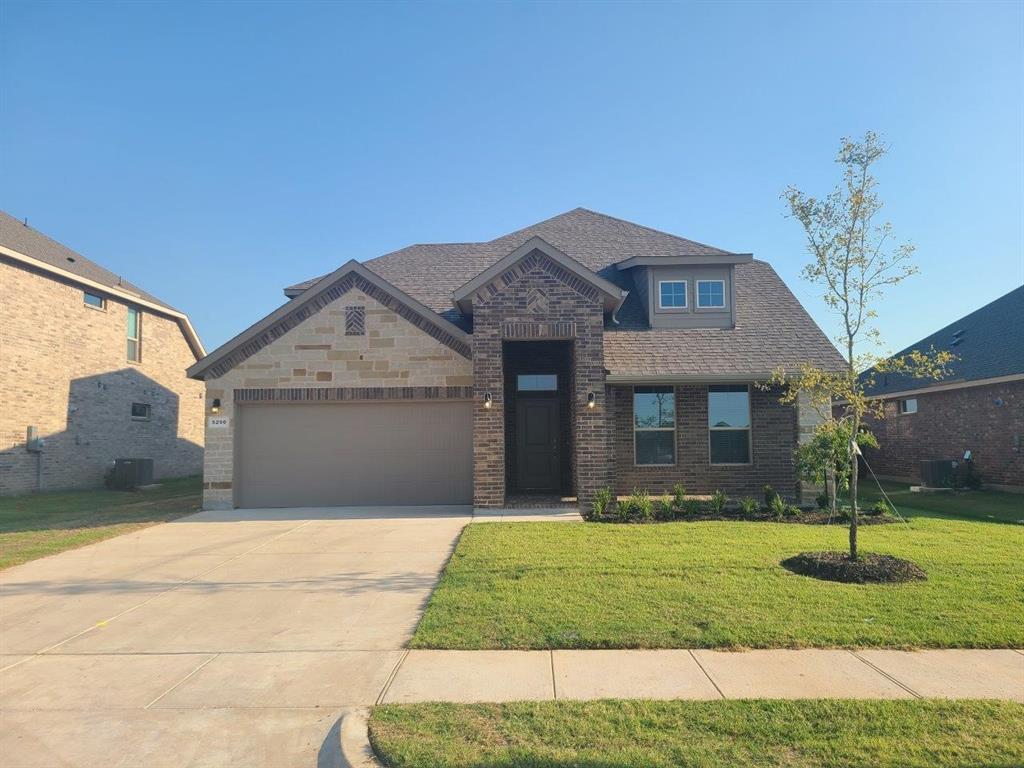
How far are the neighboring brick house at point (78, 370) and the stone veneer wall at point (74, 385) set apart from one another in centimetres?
3

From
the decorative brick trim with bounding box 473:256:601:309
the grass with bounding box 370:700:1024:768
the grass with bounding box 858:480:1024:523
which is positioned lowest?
the grass with bounding box 370:700:1024:768

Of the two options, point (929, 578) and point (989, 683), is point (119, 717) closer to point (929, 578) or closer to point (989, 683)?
point (989, 683)

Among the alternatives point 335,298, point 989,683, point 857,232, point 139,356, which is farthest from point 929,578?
point 139,356

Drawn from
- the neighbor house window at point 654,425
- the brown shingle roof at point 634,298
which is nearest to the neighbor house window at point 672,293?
the brown shingle roof at point 634,298

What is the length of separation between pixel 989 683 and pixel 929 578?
2944 mm

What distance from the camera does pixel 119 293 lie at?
21109 millimetres

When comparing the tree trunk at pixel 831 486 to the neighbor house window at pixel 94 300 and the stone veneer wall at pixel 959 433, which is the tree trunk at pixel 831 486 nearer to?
the stone veneer wall at pixel 959 433

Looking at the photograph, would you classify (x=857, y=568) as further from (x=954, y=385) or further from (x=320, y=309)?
(x=954, y=385)

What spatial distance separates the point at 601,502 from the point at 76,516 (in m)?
10.8

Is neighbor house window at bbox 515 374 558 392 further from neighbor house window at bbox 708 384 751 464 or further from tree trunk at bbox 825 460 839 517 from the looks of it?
tree trunk at bbox 825 460 839 517

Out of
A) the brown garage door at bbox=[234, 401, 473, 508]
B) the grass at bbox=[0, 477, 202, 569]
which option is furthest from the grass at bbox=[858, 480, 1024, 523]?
the grass at bbox=[0, 477, 202, 569]

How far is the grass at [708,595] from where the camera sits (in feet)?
18.4

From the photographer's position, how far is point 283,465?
14555mm

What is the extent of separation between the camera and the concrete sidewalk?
180 inches
